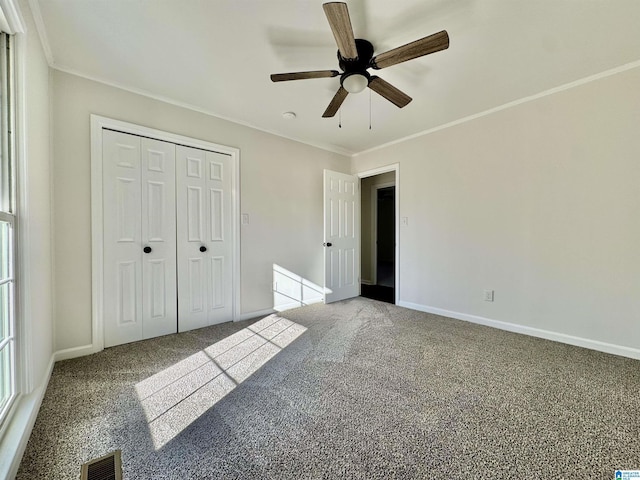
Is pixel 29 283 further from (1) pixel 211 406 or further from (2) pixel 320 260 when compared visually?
(2) pixel 320 260

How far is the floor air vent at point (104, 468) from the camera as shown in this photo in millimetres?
1171

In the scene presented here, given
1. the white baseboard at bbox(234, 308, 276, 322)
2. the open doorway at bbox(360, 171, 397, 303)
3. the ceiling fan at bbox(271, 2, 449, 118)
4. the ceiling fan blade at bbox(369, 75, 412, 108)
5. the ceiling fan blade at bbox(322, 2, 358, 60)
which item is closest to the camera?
the ceiling fan blade at bbox(322, 2, 358, 60)

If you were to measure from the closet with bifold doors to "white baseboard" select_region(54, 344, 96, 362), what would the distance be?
15 cm

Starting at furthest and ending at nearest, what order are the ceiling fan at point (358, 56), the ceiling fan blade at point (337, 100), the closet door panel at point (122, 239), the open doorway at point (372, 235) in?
the open doorway at point (372, 235) < the closet door panel at point (122, 239) < the ceiling fan blade at point (337, 100) < the ceiling fan at point (358, 56)

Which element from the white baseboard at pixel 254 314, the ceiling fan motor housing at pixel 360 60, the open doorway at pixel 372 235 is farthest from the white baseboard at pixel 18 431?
the open doorway at pixel 372 235

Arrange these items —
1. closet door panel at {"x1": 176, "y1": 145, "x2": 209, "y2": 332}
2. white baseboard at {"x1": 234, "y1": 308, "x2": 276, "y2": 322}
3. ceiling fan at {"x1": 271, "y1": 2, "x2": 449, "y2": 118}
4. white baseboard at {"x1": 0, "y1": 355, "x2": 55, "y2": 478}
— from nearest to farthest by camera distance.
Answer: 1. white baseboard at {"x1": 0, "y1": 355, "x2": 55, "y2": 478}
2. ceiling fan at {"x1": 271, "y1": 2, "x2": 449, "y2": 118}
3. closet door panel at {"x1": 176, "y1": 145, "x2": 209, "y2": 332}
4. white baseboard at {"x1": 234, "y1": 308, "x2": 276, "y2": 322}

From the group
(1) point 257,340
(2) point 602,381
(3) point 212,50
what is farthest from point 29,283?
(2) point 602,381

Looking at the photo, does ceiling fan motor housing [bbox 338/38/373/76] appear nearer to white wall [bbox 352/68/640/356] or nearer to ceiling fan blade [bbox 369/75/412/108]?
ceiling fan blade [bbox 369/75/412/108]

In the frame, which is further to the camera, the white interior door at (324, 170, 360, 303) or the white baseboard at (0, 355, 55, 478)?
the white interior door at (324, 170, 360, 303)

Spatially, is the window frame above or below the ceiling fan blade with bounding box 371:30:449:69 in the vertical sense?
below

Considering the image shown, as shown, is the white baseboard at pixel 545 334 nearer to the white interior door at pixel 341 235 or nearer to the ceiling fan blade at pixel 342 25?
the white interior door at pixel 341 235

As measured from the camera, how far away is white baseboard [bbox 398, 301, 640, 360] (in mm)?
2350

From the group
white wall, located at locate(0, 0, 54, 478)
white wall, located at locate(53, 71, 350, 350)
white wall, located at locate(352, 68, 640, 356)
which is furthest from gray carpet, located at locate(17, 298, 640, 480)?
white wall, located at locate(53, 71, 350, 350)

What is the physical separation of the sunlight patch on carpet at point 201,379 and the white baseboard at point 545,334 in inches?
75.5
